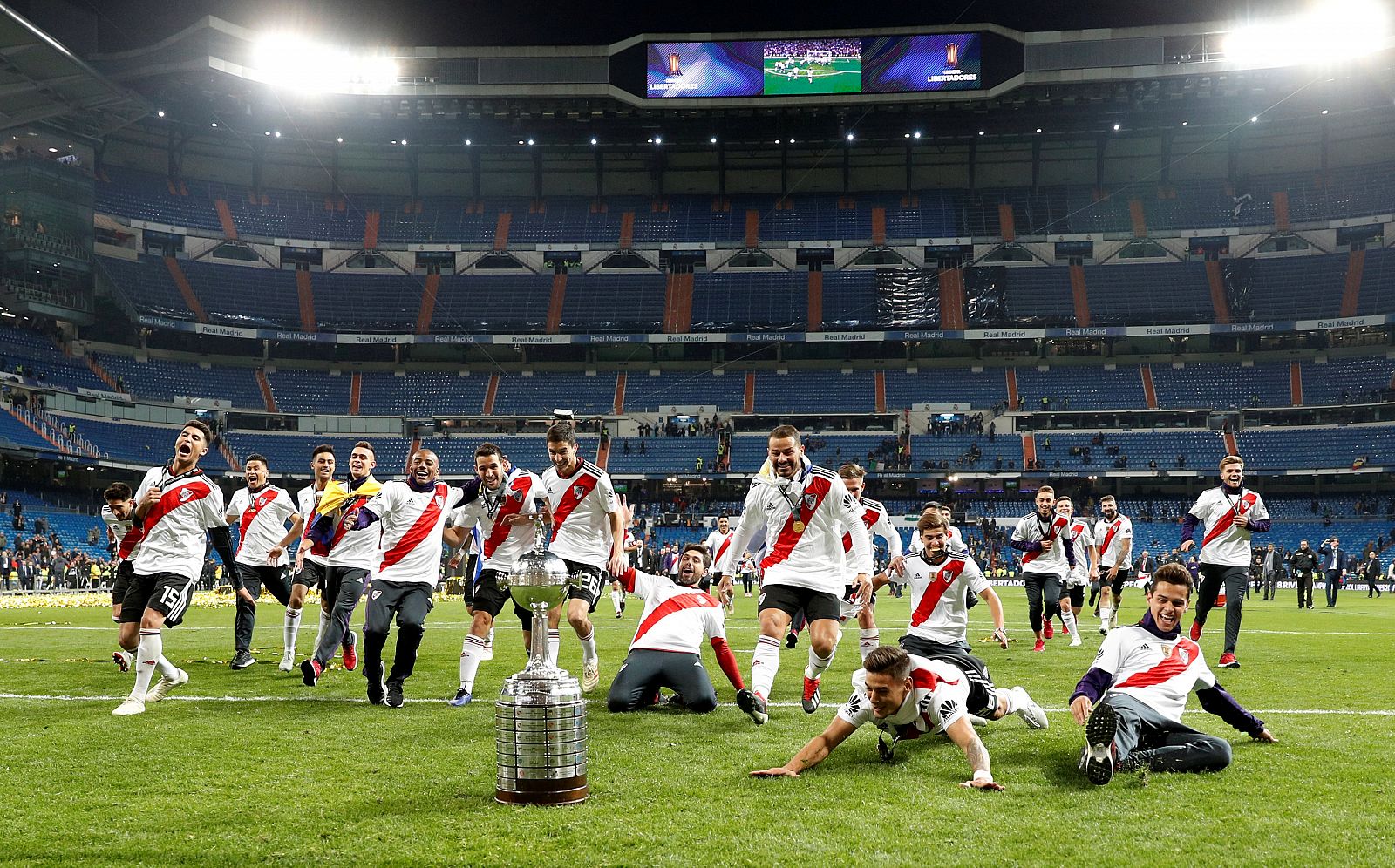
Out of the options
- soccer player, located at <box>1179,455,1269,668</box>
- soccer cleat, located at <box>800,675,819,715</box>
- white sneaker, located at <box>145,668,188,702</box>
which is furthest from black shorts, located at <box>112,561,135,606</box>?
soccer player, located at <box>1179,455,1269,668</box>

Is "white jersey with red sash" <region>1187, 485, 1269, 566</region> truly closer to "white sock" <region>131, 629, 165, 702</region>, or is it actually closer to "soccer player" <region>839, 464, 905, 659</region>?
"soccer player" <region>839, 464, 905, 659</region>

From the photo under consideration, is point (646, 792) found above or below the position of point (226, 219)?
below

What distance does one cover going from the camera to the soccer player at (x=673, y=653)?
8344 mm

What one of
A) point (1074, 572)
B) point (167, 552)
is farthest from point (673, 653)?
point (1074, 572)

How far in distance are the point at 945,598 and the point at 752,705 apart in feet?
6.13

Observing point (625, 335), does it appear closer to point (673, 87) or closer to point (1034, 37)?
point (673, 87)

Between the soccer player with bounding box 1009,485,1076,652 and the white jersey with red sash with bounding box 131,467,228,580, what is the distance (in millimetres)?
10048

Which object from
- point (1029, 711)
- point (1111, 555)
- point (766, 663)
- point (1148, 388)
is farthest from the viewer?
point (1148, 388)

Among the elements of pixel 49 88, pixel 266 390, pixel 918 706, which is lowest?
pixel 918 706

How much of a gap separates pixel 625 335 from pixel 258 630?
A: 4197cm

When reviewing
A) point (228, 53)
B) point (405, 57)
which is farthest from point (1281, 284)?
point (228, 53)

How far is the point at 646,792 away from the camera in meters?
5.50

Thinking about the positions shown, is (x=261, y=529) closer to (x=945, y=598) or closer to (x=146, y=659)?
(x=146, y=659)

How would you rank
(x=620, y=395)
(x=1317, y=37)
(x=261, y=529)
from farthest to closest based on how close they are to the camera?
(x=620, y=395), (x=1317, y=37), (x=261, y=529)
